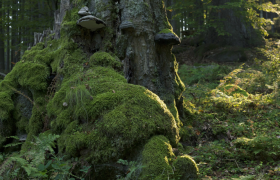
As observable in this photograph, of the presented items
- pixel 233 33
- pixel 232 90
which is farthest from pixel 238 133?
pixel 233 33

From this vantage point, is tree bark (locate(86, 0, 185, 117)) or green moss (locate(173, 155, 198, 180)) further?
tree bark (locate(86, 0, 185, 117))

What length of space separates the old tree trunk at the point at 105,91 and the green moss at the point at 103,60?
0.07 ft

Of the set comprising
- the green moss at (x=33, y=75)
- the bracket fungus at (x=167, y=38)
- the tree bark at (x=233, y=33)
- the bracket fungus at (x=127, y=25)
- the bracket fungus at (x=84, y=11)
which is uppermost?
the tree bark at (x=233, y=33)

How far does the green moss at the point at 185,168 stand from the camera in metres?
2.74

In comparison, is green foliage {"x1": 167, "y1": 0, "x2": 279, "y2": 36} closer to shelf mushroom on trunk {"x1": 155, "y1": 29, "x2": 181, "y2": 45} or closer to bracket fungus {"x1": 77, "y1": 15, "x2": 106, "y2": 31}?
shelf mushroom on trunk {"x1": 155, "y1": 29, "x2": 181, "y2": 45}

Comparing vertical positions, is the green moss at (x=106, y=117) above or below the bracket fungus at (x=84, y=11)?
below

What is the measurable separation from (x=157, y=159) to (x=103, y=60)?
8.30 feet

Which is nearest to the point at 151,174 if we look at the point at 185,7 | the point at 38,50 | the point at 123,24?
the point at 123,24

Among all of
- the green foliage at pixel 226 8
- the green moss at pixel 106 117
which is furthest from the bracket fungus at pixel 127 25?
the green foliage at pixel 226 8

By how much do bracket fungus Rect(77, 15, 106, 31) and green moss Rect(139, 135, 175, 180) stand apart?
108 inches

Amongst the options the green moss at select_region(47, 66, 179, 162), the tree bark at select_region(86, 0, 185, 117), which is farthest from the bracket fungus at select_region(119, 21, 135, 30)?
the green moss at select_region(47, 66, 179, 162)

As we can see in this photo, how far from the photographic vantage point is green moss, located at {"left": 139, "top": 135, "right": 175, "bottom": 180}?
105 inches

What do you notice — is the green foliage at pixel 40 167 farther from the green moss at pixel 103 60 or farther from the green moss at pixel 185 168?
the green moss at pixel 103 60

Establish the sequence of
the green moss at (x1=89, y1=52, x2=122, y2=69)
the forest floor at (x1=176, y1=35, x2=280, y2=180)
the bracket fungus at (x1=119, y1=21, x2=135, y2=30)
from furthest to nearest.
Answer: the bracket fungus at (x1=119, y1=21, x2=135, y2=30)
the green moss at (x1=89, y1=52, x2=122, y2=69)
the forest floor at (x1=176, y1=35, x2=280, y2=180)
